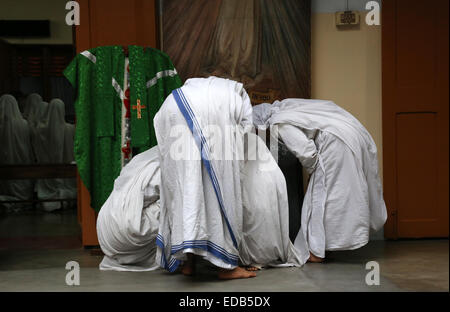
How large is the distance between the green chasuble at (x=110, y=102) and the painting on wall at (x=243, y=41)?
255mm

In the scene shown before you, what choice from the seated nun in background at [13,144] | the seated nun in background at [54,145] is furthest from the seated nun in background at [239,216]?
the seated nun in background at [13,144]

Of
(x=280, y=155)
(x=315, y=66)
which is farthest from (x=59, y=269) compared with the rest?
(x=315, y=66)

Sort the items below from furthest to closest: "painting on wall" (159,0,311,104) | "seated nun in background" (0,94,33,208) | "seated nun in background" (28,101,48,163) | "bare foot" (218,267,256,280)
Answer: "seated nun in background" (28,101,48,163), "seated nun in background" (0,94,33,208), "painting on wall" (159,0,311,104), "bare foot" (218,267,256,280)

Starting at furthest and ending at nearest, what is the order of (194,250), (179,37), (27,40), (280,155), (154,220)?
(27,40), (179,37), (280,155), (154,220), (194,250)

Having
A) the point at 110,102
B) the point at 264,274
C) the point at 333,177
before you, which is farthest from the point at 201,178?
the point at 110,102

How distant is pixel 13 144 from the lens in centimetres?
848

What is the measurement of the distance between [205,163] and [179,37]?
160 cm

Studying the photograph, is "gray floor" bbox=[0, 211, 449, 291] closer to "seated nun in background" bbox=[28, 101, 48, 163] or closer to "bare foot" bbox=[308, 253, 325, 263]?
"bare foot" bbox=[308, 253, 325, 263]

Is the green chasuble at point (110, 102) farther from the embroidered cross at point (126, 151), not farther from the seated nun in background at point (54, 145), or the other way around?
the seated nun in background at point (54, 145)

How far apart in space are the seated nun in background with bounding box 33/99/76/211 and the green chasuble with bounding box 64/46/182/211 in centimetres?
367

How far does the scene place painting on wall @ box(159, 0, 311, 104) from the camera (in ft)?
16.0

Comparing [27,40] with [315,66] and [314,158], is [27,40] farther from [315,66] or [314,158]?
[314,158]

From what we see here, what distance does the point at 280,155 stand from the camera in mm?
4504

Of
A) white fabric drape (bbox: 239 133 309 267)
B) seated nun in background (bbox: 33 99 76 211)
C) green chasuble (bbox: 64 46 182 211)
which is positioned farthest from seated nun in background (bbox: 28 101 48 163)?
white fabric drape (bbox: 239 133 309 267)
